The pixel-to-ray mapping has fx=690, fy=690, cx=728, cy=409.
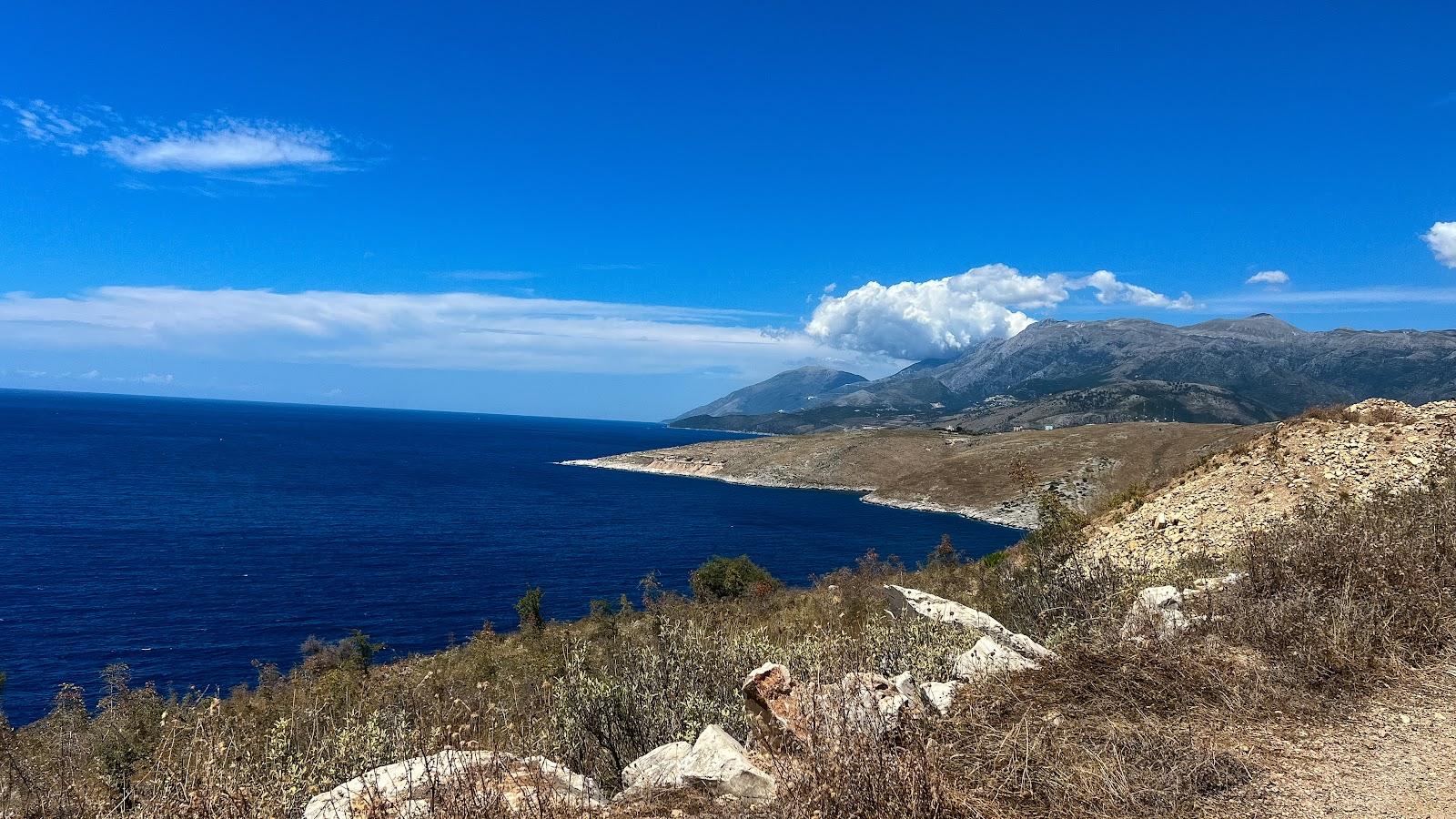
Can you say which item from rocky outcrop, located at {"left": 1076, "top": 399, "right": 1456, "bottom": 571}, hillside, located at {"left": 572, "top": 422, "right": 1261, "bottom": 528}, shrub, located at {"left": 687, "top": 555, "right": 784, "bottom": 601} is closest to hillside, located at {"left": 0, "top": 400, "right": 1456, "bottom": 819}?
rocky outcrop, located at {"left": 1076, "top": 399, "right": 1456, "bottom": 571}

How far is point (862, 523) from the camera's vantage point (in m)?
87.6

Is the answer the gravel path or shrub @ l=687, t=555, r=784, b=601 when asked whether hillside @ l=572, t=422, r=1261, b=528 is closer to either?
shrub @ l=687, t=555, r=784, b=601

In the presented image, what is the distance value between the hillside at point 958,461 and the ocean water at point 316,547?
740 cm

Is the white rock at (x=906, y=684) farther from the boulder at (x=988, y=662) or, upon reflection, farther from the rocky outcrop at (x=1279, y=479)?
the rocky outcrop at (x=1279, y=479)

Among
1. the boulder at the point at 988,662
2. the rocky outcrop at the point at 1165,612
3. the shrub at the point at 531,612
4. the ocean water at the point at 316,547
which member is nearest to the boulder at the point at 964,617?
the boulder at the point at 988,662

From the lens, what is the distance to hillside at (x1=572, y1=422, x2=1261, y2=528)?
91.9 meters

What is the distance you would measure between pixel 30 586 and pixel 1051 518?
60.9 metres

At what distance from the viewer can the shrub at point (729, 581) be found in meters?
38.3

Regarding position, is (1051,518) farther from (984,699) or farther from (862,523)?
(862,523)

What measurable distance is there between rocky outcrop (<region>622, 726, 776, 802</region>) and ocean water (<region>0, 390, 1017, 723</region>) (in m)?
34.2

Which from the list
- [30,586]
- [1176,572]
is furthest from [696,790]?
[30,586]

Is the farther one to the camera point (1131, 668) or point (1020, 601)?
point (1020, 601)

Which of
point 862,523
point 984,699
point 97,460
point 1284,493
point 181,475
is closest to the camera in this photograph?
point 984,699

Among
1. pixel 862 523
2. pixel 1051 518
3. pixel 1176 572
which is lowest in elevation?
pixel 862 523
